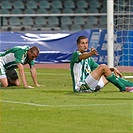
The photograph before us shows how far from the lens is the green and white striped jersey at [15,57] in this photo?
53.8 ft

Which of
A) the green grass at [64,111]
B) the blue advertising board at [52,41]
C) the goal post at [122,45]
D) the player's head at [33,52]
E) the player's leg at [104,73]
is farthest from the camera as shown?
the blue advertising board at [52,41]

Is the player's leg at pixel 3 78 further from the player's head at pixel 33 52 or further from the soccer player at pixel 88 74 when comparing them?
the soccer player at pixel 88 74

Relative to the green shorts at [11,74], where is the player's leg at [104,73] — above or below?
above

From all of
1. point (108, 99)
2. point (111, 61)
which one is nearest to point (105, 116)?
point (108, 99)

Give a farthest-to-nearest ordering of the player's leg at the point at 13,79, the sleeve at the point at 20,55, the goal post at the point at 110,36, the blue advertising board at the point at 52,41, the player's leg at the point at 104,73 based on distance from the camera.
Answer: the blue advertising board at the point at 52,41
the goal post at the point at 110,36
the player's leg at the point at 13,79
the sleeve at the point at 20,55
the player's leg at the point at 104,73

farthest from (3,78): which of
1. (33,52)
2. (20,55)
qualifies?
(33,52)

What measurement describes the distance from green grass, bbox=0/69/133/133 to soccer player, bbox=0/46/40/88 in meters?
0.68

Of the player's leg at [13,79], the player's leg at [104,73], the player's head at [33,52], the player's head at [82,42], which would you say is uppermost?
the player's head at [82,42]

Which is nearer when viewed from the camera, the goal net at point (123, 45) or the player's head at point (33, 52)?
the player's head at point (33, 52)

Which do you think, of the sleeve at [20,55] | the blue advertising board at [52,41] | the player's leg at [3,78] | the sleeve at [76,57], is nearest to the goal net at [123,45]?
the blue advertising board at [52,41]

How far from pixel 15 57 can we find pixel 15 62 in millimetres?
225

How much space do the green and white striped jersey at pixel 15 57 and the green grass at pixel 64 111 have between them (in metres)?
0.77

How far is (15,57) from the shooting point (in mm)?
16562

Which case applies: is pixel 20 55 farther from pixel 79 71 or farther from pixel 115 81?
pixel 115 81
